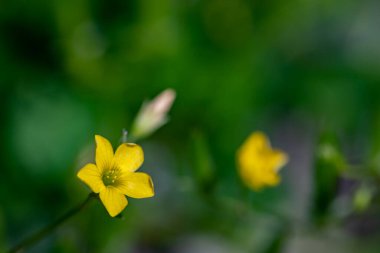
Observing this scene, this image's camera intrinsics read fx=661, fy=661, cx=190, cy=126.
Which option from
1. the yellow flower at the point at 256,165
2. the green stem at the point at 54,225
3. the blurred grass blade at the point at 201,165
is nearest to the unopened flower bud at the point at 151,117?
the blurred grass blade at the point at 201,165

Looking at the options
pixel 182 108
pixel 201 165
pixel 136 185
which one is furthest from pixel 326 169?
pixel 182 108

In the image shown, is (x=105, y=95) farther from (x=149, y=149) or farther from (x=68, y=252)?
(x=68, y=252)

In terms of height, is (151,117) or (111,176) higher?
(151,117)

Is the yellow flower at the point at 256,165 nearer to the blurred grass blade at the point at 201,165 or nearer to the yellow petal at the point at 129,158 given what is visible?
the blurred grass blade at the point at 201,165

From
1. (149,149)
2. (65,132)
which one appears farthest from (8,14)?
(149,149)

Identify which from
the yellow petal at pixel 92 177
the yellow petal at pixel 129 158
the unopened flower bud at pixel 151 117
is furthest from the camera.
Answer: the unopened flower bud at pixel 151 117

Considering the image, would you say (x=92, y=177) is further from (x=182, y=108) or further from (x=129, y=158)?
(x=182, y=108)
